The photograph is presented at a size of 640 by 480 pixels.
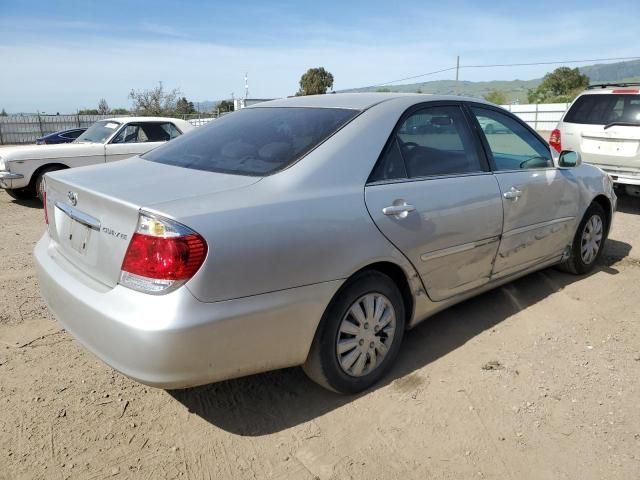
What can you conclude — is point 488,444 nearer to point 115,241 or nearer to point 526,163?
point 115,241

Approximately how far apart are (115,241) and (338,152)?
3.90 feet

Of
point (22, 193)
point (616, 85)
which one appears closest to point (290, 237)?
point (616, 85)

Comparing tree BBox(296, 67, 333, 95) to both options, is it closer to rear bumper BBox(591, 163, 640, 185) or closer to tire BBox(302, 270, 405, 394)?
rear bumper BBox(591, 163, 640, 185)

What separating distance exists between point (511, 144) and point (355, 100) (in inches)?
56.8

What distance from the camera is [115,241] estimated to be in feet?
7.75

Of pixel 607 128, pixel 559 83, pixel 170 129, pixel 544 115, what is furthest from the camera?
pixel 559 83

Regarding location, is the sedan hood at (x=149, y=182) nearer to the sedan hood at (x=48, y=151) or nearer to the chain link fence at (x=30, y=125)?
the sedan hood at (x=48, y=151)

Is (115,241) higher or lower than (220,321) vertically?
higher

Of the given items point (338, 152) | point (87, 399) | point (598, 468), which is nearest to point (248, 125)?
point (338, 152)

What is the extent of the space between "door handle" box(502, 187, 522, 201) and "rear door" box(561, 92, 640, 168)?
14.7 ft

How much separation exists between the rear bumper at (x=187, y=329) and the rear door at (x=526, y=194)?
1.71m

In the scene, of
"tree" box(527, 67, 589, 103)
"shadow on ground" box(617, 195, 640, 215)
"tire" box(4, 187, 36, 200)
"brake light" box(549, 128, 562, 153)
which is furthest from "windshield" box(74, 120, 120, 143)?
"tree" box(527, 67, 589, 103)

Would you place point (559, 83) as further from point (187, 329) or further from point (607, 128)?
point (187, 329)

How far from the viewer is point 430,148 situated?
3.33m
